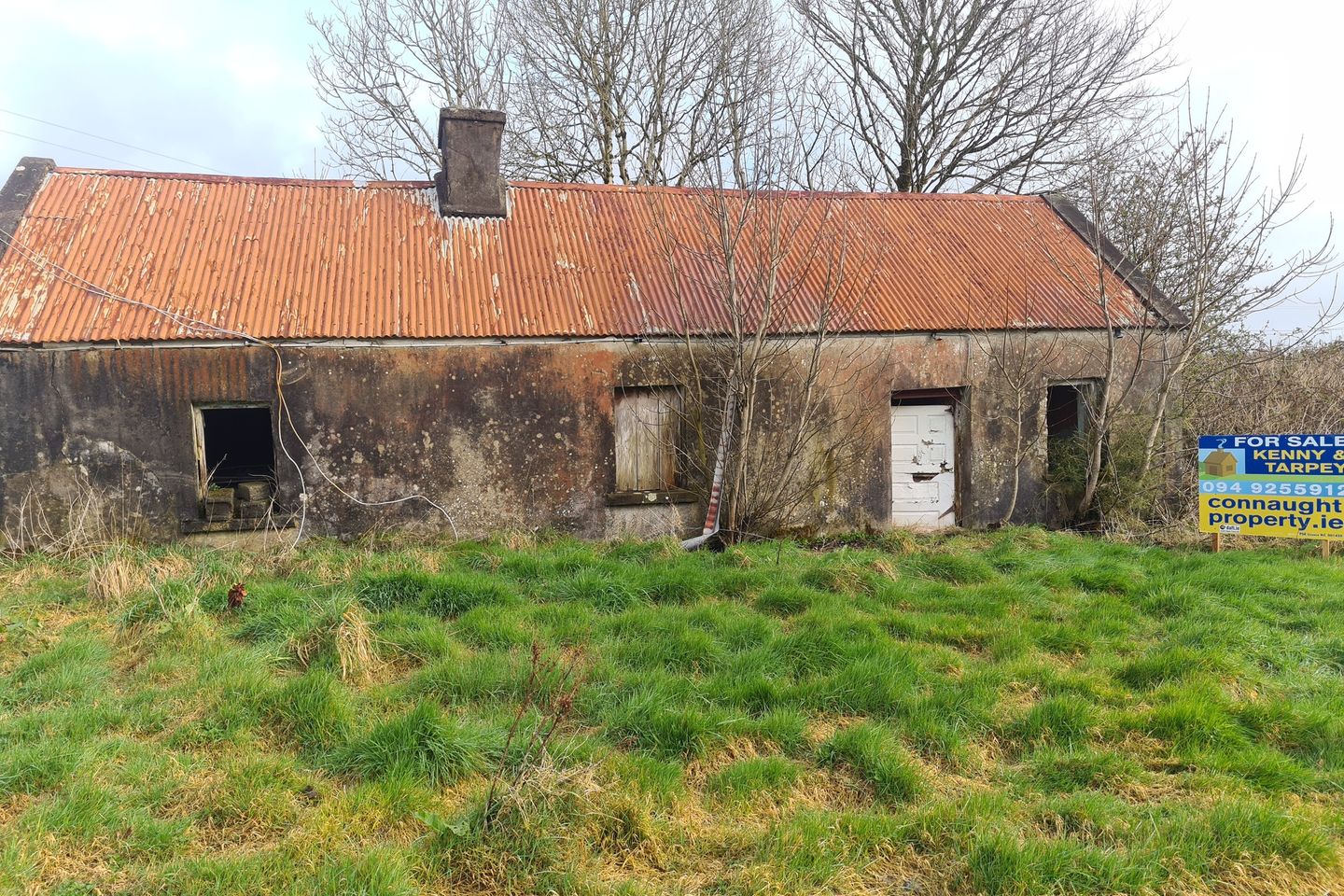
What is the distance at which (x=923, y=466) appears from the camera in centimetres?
1100

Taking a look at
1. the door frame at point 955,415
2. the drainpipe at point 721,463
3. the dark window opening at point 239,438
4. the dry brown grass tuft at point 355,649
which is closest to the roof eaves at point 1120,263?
the door frame at point 955,415

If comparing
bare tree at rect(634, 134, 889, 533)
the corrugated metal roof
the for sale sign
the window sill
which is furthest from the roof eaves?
the window sill

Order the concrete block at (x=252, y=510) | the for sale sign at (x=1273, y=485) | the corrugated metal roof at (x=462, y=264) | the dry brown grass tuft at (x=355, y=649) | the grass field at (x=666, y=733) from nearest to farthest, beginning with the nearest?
the grass field at (x=666, y=733) < the dry brown grass tuft at (x=355, y=649) < the for sale sign at (x=1273, y=485) < the concrete block at (x=252, y=510) < the corrugated metal roof at (x=462, y=264)

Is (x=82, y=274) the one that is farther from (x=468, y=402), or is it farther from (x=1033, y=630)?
(x=1033, y=630)

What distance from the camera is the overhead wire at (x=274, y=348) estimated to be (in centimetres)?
882

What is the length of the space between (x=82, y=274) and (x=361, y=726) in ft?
25.6

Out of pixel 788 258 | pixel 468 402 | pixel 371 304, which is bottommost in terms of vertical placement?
pixel 468 402

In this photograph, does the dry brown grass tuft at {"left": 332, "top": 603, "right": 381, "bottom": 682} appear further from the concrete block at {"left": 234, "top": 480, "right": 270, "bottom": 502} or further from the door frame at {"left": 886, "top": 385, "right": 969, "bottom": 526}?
the door frame at {"left": 886, "top": 385, "right": 969, "bottom": 526}

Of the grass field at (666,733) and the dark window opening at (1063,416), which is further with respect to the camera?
the dark window opening at (1063,416)

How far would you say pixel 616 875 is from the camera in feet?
10.8

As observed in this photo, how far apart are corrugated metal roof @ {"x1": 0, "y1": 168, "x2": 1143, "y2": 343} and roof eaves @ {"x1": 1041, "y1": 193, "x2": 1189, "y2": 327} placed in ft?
0.79

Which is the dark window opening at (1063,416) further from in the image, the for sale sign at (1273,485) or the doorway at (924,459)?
the for sale sign at (1273,485)

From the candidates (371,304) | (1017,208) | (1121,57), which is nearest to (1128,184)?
(1017,208)

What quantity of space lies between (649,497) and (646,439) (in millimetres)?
769
